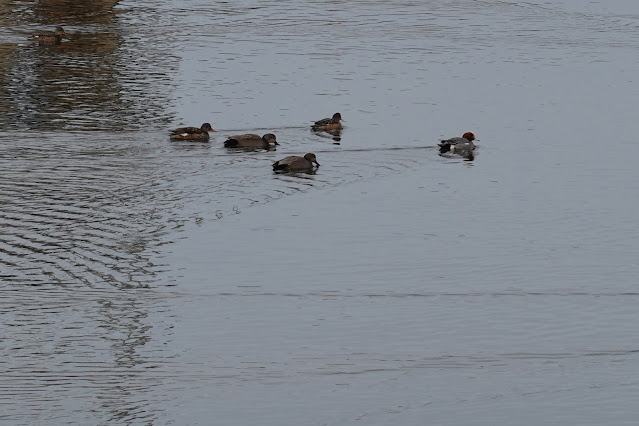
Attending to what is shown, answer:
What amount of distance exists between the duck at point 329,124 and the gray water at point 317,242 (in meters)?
0.36

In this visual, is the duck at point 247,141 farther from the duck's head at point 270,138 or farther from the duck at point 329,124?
the duck at point 329,124

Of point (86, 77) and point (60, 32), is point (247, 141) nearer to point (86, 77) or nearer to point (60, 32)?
point (86, 77)

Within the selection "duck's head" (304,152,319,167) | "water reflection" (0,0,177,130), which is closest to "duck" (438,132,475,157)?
"duck's head" (304,152,319,167)

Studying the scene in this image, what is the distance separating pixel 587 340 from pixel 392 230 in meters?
4.85

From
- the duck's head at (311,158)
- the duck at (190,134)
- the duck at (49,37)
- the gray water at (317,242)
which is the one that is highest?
the duck at (49,37)

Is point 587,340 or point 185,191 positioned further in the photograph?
point 185,191

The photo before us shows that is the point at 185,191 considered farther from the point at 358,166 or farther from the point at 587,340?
the point at 587,340

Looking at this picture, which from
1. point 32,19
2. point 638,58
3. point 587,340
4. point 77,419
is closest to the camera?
point 77,419

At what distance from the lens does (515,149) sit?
24.6 m

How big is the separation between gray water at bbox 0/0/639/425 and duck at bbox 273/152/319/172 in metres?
0.17

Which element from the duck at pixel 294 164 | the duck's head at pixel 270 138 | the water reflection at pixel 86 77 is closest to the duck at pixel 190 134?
the duck's head at pixel 270 138

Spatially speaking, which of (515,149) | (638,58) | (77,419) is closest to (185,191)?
(515,149)

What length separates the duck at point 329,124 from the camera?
24875mm

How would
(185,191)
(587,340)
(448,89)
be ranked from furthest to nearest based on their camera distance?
(448,89)
(185,191)
(587,340)
